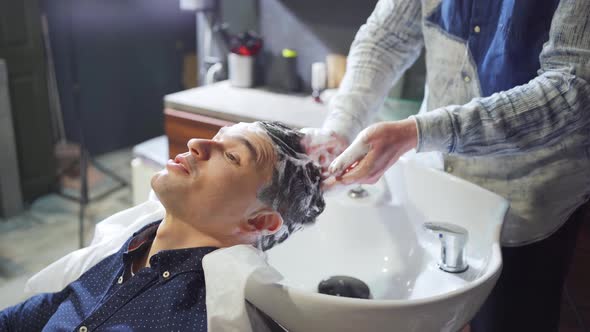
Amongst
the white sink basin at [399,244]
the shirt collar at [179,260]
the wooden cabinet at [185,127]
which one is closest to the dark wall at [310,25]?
the wooden cabinet at [185,127]

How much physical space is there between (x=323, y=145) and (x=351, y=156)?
0.15m

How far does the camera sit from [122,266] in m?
1.06

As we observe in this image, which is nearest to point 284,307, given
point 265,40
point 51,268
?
point 51,268

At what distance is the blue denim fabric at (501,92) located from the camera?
0.96m

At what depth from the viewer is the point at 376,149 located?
989 millimetres

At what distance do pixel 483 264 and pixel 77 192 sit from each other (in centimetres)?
282

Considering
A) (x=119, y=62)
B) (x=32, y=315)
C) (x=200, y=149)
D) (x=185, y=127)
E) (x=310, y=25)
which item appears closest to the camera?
(x=200, y=149)

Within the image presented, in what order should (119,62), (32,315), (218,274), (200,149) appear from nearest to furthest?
(218,274) < (200,149) < (32,315) < (119,62)

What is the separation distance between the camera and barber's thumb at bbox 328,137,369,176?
100 centimetres

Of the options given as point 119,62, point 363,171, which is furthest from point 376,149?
point 119,62

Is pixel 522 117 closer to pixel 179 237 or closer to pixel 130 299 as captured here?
pixel 179 237

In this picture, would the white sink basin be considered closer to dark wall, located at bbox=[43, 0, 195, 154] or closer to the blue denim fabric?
the blue denim fabric

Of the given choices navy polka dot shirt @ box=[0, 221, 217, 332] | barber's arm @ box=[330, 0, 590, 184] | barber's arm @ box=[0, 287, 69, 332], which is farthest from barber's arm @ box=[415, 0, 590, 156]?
barber's arm @ box=[0, 287, 69, 332]

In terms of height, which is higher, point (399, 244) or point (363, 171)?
point (363, 171)
